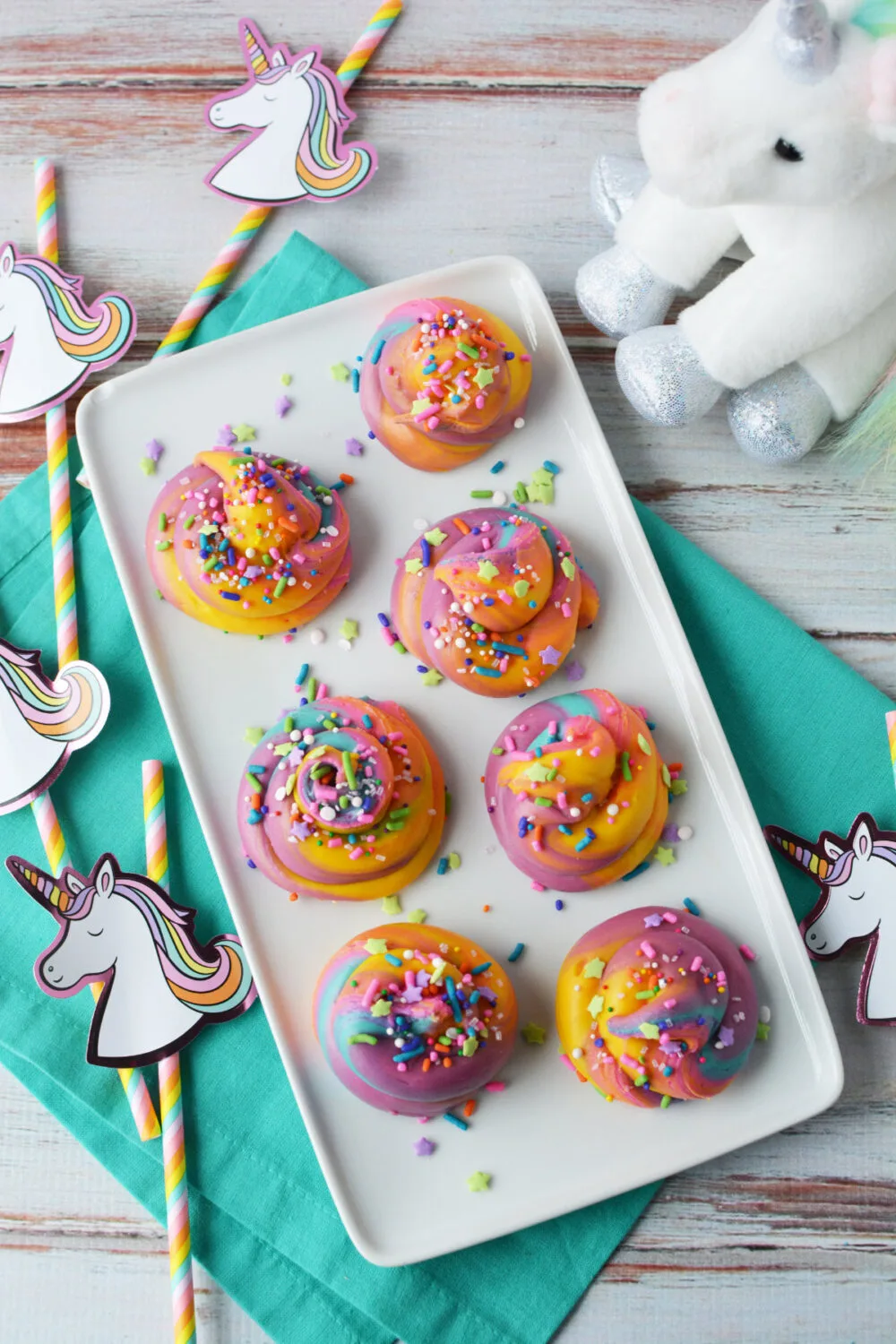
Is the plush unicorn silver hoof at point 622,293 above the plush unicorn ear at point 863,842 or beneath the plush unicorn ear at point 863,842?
above

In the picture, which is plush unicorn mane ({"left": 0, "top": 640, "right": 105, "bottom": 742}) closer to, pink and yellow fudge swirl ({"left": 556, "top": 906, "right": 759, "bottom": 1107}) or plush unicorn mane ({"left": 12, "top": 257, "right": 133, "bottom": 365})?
plush unicorn mane ({"left": 12, "top": 257, "right": 133, "bottom": 365})

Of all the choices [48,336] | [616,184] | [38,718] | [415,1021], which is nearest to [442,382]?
[616,184]

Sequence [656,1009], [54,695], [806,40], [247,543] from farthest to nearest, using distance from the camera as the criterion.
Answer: [54,695] → [247,543] → [656,1009] → [806,40]

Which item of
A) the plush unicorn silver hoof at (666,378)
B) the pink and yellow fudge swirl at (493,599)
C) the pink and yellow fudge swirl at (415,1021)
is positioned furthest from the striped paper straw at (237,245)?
the pink and yellow fudge swirl at (415,1021)

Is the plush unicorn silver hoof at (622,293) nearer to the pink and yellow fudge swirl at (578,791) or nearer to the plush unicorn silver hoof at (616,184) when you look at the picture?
the plush unicorn silver hoof at (616,184)

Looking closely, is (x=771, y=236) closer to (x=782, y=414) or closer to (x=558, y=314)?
(x=782, y=414)

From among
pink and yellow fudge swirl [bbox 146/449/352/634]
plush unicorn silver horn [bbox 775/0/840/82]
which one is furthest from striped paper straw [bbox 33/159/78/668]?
A: plush unicorn silver horn [bbox 775/0/840/82]
